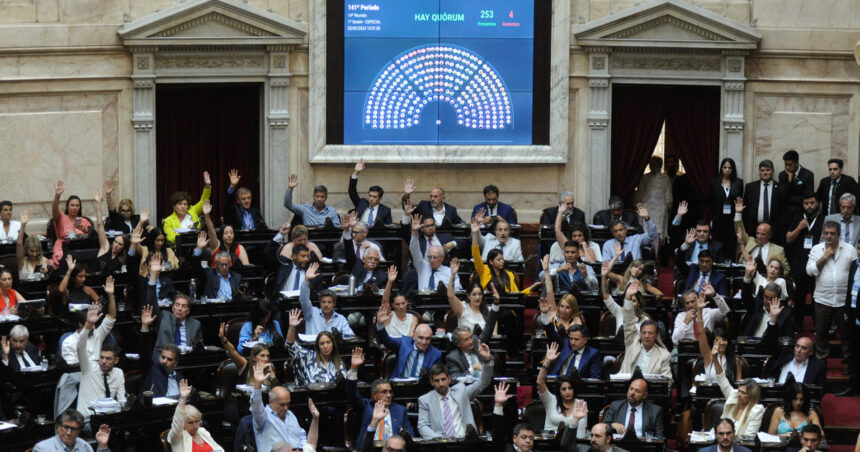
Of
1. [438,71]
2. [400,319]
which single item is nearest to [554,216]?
[438,71]

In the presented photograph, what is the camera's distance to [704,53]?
19672mm

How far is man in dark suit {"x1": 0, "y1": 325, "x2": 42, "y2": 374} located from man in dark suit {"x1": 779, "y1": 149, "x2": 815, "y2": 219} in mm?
8412

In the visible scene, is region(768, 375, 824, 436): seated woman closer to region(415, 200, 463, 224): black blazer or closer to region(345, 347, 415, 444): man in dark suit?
region(345, 347, 415, 444): man in dark suit

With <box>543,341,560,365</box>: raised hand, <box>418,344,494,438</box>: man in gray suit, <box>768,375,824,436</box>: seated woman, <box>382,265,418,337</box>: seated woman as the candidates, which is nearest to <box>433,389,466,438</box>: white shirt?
<box>418,344,494,438</box>: man in gray suit

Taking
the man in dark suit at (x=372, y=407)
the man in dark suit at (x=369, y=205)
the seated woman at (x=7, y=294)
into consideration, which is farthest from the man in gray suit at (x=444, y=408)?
the man in dark suit at (x=369, y=205)

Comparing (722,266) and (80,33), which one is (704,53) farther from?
(80,33)

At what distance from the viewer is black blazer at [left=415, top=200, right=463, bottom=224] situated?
1855 centimetres

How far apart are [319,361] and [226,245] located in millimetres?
3275

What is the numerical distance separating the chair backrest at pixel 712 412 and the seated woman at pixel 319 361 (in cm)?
314

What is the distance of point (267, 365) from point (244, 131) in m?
6.68

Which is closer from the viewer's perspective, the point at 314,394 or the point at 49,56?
the point at 314,394

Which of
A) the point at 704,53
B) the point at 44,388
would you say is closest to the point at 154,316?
the point at 44,388

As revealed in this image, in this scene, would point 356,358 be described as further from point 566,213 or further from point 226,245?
point 566,213

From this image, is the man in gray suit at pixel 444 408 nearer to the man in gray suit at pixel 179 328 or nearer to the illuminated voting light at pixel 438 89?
the man in gray suit at pixel 179 328
